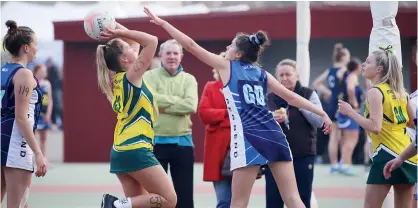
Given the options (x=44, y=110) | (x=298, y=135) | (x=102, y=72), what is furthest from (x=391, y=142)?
(x=44, y=110)

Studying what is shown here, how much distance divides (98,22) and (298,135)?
7.54ft

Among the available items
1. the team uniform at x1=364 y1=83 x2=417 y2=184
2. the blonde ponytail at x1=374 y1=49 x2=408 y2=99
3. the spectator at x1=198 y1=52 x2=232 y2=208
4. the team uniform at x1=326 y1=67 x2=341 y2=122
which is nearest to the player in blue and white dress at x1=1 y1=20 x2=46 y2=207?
the spectator at x1=198 y1=52 x2=232 y2=208

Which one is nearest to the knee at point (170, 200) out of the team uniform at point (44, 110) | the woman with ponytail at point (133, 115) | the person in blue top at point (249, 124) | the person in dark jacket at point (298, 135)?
the woman with ponytail at point (133, 115)

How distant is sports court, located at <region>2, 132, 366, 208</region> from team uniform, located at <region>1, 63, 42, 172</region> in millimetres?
4242

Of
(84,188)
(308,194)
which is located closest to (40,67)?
(84,188)

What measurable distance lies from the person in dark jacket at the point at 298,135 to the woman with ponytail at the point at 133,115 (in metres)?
1.44

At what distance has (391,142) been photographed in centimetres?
727

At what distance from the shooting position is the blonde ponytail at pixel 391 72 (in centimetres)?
729

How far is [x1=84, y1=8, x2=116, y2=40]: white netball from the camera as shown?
7391 mm

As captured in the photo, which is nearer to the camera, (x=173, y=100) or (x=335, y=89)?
(x=173, y=100)

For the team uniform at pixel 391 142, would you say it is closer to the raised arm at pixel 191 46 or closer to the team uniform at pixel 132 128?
the raised arm at pixel 191 46

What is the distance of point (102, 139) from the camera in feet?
63.7

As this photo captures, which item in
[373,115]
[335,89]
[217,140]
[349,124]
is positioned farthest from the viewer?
[335,89]

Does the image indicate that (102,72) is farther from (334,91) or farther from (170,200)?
(334,91)
